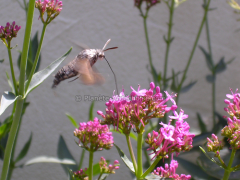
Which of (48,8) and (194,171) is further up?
(48,8)

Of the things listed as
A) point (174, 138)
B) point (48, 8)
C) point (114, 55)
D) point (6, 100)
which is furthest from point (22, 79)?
point (114, 55)

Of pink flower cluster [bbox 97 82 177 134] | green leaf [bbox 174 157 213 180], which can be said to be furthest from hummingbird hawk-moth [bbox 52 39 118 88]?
green leaf [bbox 174 157 213 180]

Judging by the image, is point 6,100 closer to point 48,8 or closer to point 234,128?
point 48,8

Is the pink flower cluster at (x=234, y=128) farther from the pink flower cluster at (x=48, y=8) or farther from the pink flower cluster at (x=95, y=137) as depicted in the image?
the pink flower cluster at (x=48, y=8)

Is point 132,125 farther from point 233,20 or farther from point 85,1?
point 233,20

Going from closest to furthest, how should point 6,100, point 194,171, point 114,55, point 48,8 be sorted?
point 6,100, point 48,8, point 194,171, point 114,55

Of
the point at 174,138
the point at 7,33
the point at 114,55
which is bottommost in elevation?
the point at 174,138

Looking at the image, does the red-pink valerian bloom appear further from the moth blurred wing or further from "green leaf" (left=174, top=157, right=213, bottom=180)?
"green leaf" (left=174, top=157, right=213, bottom=180)

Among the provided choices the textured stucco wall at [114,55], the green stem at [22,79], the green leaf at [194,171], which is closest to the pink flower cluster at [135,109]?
the green stem at [22,79]
